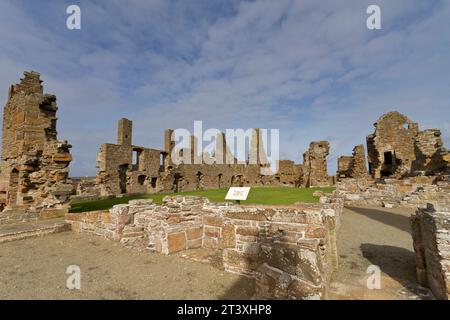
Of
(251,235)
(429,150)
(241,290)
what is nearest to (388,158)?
(429,150)

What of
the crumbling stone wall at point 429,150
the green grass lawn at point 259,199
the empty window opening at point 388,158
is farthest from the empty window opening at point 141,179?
the empty window opening at point 388,158

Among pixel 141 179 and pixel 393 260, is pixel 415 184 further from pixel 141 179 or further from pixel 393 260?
pixel 141 179

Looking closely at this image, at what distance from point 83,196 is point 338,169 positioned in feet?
81.3

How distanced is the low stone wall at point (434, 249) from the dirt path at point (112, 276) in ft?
8.22

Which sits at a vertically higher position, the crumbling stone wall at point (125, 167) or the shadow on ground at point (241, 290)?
the crumbling stone wall at point (125, 167)

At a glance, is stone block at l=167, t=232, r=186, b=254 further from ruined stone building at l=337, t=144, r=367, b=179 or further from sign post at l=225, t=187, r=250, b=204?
ruined stone building at l=337, t=144, r=367, b=179

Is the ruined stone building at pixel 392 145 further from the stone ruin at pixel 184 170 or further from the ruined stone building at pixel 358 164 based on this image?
the stone ruin at pixel 184 170

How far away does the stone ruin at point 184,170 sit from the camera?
2000cm

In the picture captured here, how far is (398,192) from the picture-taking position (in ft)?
43.6

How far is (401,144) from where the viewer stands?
24.1m

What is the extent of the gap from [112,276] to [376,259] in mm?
5159

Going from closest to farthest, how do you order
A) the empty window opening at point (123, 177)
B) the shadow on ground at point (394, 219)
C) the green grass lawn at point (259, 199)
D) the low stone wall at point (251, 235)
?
the low stone wall at point (251, 235)
the shadow on ground at point (394, 219)
the green grass lawn at point (259, 199)
the empty window opening at point (123, 177)

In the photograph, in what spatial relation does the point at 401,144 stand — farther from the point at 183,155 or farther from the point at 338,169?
the point at 183,155
